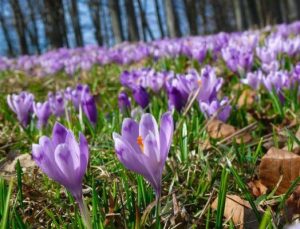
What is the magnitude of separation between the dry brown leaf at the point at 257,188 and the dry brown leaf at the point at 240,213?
146 millimetres

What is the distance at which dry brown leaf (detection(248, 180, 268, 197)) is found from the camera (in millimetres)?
1343

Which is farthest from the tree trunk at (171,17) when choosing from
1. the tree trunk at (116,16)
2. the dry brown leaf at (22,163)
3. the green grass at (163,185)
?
the dry brown leaf at (22,163)

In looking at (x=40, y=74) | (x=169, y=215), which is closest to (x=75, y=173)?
(x=169, y=215)

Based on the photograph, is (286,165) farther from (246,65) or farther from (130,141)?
(246,65)

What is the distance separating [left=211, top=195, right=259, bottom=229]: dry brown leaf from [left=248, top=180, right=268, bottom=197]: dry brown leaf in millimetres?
146

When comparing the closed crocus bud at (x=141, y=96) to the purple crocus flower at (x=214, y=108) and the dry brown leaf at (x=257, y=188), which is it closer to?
the purple crocus flower at (x=214, y=108)

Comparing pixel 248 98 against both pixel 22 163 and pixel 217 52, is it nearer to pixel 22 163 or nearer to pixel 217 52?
pixel 22 163

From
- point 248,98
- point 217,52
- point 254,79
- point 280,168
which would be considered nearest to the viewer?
point 280,168

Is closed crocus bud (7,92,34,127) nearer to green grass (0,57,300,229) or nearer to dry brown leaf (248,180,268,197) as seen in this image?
green grass (0,57,300,229)

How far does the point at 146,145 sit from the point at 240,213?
1.12 feet

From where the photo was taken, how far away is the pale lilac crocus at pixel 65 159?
97 cm

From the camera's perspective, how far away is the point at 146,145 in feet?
3.22

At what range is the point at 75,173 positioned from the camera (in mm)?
1000

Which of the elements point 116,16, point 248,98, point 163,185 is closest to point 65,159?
point 163,185
